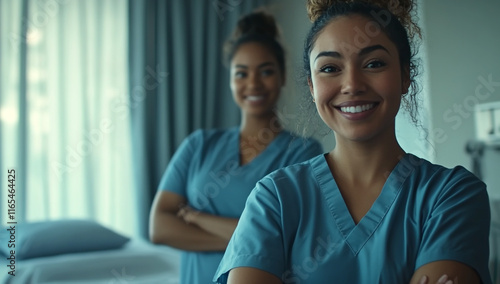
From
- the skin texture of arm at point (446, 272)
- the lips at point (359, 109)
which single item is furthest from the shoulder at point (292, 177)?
the skin texture of arm at point (446, 272)

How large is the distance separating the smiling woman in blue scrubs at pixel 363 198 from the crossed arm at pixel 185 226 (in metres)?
0.32

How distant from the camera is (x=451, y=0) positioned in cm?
129

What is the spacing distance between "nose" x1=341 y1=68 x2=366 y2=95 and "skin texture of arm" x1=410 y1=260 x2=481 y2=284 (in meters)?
0.26

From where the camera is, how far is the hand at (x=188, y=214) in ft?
3.95

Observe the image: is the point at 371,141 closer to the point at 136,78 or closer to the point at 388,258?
the point at 388,258

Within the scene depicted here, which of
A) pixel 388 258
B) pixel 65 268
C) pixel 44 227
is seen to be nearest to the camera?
pixel 388 258

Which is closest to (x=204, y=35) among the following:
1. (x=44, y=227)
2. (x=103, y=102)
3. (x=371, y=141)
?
(x=103, y=102)

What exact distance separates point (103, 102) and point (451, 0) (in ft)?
6.70

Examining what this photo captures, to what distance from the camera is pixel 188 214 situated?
1.23m

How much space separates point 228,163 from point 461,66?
677 millimetres

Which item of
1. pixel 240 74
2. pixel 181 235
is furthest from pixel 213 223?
pixel 240 74

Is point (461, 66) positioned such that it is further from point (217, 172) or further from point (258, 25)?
point (217, 172)

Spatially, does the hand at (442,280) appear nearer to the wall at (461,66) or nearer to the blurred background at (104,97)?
the wall at (461,66)

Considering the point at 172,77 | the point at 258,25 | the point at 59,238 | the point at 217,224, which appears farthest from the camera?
the point at 172,77
